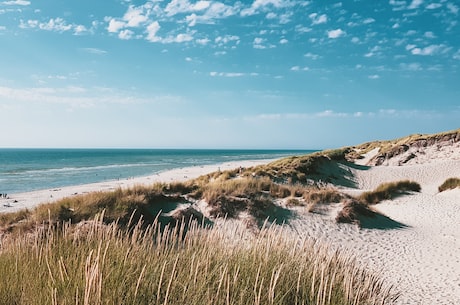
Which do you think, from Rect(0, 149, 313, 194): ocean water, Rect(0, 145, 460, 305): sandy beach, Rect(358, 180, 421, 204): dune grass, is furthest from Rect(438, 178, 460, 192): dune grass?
Rect(0, 149, 313, 194): ocean water

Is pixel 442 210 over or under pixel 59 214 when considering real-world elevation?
under

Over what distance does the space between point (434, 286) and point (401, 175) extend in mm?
22738

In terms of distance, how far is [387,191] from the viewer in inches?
762

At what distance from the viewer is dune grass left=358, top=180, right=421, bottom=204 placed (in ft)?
61.3

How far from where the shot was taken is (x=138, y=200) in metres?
12.0

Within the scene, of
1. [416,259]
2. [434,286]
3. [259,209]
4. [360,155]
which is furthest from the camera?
[360,155]

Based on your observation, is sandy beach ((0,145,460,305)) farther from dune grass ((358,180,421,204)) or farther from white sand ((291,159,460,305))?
dune grass ((358,180,421,204))

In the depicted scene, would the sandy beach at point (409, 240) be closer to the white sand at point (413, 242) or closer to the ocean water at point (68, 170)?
the white sand at point (413, 242)

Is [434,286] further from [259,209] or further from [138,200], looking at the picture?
[138,200]

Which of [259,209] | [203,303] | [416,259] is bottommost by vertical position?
[416,259]

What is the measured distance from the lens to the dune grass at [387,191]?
18.7 m

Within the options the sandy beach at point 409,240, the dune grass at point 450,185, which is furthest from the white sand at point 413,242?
the dune grass at point 450,185

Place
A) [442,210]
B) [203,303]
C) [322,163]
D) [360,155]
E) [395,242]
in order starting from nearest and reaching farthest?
[203,303] → [395,242] → [442,210] → [322,163] → [360,155]

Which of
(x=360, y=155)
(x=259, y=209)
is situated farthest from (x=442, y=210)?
(x=360, y=155)
